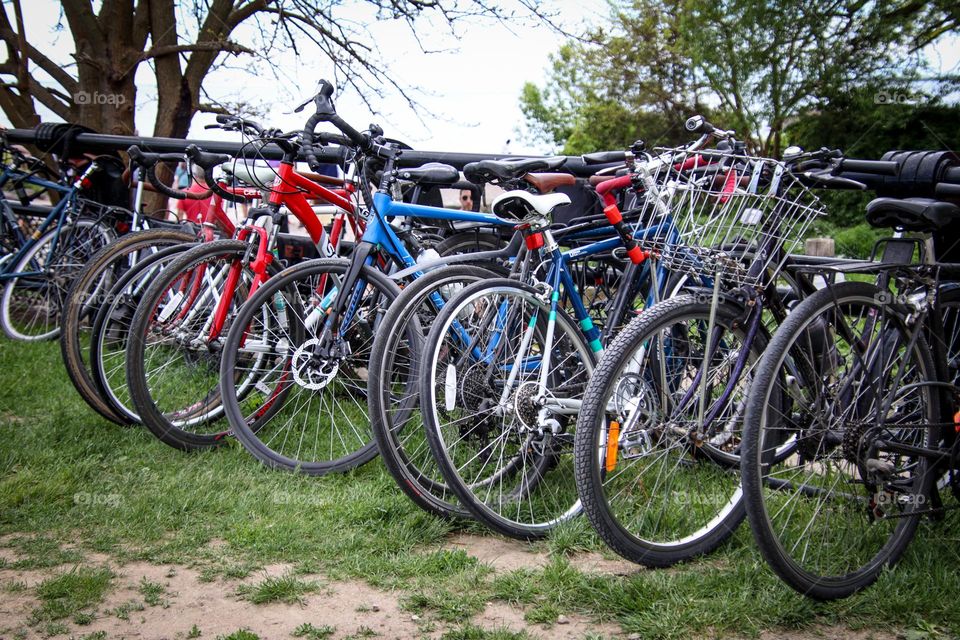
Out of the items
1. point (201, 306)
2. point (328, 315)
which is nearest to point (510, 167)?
point (328, 315)

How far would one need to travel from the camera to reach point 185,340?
13.3ft

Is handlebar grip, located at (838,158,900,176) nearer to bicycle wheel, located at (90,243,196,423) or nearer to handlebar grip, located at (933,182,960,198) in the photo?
handlebar grip, located at (933,182,960,198)

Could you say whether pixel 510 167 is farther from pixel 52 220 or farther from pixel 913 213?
pixel 52 220

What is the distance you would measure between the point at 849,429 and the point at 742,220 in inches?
28.1

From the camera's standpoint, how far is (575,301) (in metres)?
3.35

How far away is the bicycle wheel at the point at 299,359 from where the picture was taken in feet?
11.8

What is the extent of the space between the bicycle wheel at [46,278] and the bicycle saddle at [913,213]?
16.4 ft

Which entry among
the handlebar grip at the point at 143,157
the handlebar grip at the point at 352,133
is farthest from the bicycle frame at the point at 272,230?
the handlebar grip at the point at 143,157

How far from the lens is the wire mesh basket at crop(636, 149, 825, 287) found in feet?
8.72

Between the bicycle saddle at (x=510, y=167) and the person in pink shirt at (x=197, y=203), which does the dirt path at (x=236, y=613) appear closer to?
the bicycle saddle at (x=510, y=167)

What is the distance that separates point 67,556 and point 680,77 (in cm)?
2082

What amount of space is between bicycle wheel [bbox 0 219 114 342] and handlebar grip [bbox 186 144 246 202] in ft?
6.68

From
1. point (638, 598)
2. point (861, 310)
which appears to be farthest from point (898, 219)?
point (638, 598)

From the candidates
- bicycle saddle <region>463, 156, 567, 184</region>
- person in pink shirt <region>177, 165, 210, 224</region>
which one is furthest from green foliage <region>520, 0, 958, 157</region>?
bicycle saddle <region>463, 156, 567, 184</region>
